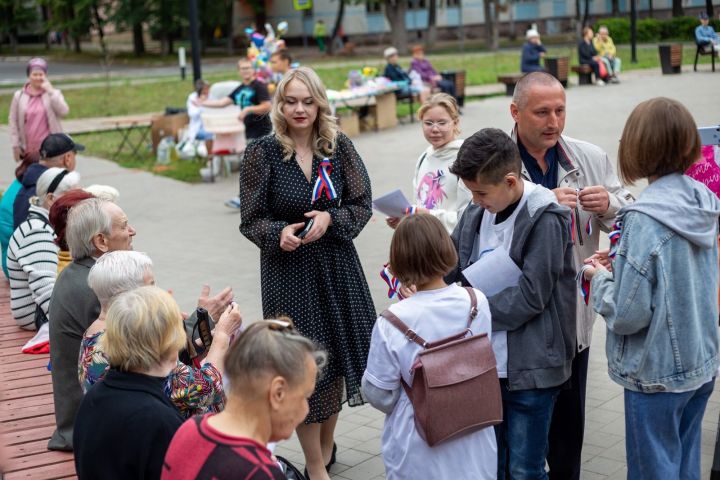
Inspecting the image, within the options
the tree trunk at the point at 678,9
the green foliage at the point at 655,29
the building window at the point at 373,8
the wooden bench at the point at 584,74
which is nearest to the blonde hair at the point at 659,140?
the wooden bench at the point at 584,74

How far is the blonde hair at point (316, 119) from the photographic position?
4.76 meters

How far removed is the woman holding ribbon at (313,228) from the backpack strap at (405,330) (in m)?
1.28

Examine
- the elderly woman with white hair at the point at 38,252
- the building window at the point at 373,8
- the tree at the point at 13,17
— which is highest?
the tree at the point at 13,17

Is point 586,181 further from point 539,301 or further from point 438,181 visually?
point 438,181

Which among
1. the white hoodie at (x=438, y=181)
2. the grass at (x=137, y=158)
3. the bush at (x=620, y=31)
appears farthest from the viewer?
the bush at (x=620, y=31)

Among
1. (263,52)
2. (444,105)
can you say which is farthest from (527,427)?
(263,52)

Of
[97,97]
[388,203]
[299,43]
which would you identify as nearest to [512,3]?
[299,43]

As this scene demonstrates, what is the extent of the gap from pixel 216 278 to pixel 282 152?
4.97m

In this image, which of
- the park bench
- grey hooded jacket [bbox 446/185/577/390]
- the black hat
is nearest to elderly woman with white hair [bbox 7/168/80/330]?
the black hat

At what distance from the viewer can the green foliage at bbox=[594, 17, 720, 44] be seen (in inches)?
1228

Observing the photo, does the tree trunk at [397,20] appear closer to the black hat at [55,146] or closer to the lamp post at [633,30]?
the lamp post at [633,30]

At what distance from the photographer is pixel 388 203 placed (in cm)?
498

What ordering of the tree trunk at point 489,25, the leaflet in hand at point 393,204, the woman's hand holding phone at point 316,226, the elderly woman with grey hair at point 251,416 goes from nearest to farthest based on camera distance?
the elderly woman with grey hair at point 251,416 → the woman's hand holding phone at point 316,226 → the leaflet in hand at point 393,204 → the tree trunk at point 489,25

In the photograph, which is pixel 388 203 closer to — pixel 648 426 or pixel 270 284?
pixel 270 284
